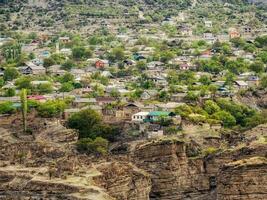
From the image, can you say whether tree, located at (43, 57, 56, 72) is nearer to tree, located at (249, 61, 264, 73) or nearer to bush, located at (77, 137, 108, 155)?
tree, located at (249, 61, 264, 73)

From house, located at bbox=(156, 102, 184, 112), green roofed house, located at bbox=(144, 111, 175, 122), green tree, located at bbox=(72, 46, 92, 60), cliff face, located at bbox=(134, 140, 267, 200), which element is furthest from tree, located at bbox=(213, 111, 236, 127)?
green tree, located at bbox=(72, 46, 92, 60)

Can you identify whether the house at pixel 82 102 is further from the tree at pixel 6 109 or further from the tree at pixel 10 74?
the tree at pixel 10 74

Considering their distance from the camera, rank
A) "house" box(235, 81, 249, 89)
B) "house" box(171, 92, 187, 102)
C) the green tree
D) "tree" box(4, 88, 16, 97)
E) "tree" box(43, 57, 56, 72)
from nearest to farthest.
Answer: "house" box(171, 92, 187, 102) < "tree" box(4, 88, 16, 97) < "house" box(235, 81, 249, 89) < "tree" box(43, 57, 56, 72) < the green tree

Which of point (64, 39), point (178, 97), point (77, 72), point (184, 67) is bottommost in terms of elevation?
point (64, 39)

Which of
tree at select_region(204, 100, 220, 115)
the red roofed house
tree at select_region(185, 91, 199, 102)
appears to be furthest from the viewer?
the red roofed house

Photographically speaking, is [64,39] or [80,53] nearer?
[80,53]

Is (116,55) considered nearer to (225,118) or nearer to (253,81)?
(253,81)

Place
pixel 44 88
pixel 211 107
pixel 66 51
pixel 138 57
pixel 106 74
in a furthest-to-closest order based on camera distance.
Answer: pixel 66 51 → pixel 138 57 → pixel 106 74 → pixel 44 88 → pixel 211 107

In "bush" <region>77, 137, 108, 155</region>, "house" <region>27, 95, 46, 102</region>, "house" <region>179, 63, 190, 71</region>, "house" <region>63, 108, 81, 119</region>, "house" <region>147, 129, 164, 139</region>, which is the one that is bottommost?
"house" <region>179, 63, 190, 71</region>

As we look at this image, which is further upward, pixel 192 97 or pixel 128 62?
pixel 192 97

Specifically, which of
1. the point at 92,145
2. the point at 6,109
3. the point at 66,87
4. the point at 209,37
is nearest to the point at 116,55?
the point at 209,37

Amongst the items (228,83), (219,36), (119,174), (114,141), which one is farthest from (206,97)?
(219,36)

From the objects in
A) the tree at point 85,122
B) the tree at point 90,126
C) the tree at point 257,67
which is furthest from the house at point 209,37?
the tree at point 85,122
